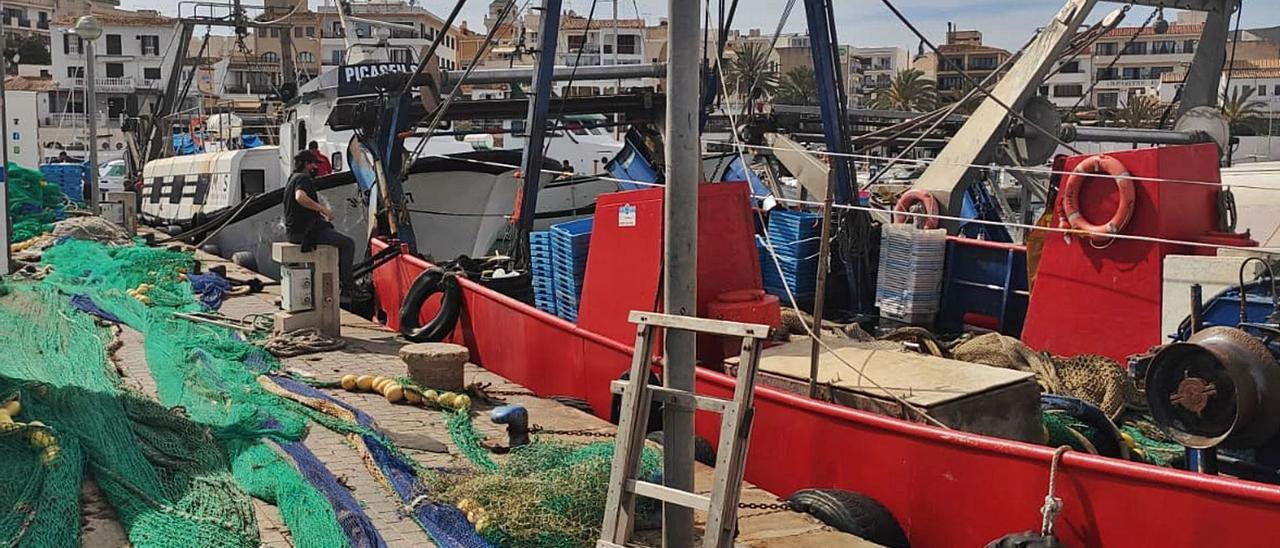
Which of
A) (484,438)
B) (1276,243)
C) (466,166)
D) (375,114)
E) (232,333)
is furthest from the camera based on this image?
(466,166)

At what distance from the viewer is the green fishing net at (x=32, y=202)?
19547 millimetres

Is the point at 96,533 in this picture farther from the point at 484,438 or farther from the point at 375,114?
the point at 375,114

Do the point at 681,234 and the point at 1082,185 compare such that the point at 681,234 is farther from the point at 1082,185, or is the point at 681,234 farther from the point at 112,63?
the point at 112,63

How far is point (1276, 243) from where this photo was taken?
7.87m

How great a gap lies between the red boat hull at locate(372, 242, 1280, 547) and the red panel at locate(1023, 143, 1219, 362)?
2527 millimetres

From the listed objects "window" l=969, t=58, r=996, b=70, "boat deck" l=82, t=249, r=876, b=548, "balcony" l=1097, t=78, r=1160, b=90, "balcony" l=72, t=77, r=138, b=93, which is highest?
"window" l=969, t=58, r=996, b=70

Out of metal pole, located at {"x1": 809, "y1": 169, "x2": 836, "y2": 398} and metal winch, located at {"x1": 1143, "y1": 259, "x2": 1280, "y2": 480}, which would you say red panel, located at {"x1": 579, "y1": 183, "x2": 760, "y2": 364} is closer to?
metal pole, located at {"x1": 809, "y1": 169, "x2": 836, "y2": 398}

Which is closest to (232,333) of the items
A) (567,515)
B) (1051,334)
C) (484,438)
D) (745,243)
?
(484,438)

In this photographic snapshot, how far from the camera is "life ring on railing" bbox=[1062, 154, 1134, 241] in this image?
738 centimetres

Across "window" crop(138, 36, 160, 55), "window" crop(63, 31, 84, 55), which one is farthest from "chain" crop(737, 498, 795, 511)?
"window" crop(138, 36, 160, 55)

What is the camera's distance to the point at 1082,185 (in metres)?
7.70

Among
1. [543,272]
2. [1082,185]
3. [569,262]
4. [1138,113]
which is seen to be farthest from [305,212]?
[1138,113]

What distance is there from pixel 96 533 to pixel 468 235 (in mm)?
13015

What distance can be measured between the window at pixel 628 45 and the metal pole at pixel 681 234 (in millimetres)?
56235
